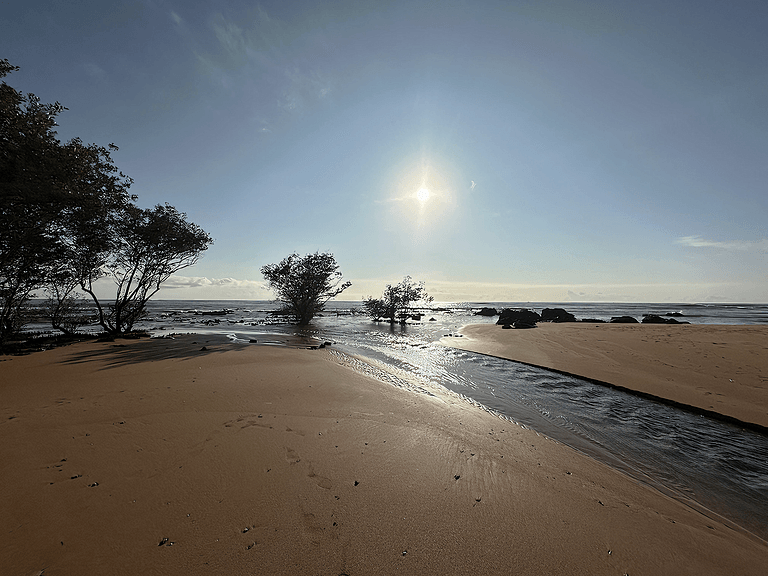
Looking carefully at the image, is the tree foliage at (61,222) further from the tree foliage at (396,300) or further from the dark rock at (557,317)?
the dark rock at (557,317)

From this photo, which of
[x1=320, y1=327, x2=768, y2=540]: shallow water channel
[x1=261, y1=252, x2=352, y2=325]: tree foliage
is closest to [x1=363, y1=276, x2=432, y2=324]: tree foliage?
[x1=261, y1=252, x2=352, y2=325]: tree foliage

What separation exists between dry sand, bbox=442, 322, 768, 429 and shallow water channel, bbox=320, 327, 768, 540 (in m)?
0.90

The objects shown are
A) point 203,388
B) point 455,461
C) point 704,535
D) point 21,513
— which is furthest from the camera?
point 203,388

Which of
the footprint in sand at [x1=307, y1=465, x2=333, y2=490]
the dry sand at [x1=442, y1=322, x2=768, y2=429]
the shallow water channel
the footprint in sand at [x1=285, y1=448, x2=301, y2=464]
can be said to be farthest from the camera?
the dry sand at [x1=442, y1=322, x2=768, y2=429]

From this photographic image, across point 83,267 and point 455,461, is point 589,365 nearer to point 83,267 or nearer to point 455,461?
point 455,461

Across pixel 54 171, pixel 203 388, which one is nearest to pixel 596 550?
pixel 203 388

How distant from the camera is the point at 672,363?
1214 centimetres

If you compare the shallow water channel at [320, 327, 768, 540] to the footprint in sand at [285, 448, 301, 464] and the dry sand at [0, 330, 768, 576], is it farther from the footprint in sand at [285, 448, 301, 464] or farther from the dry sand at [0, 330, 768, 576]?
the footprint in sand at [285, 448, 301, 464]

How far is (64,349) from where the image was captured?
12445 millimetres

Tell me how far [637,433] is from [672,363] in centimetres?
837

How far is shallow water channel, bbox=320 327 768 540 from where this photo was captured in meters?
4.63

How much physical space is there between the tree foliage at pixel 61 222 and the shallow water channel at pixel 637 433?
40.5 ft

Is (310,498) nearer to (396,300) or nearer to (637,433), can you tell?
(637,433)

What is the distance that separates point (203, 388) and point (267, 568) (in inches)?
232
